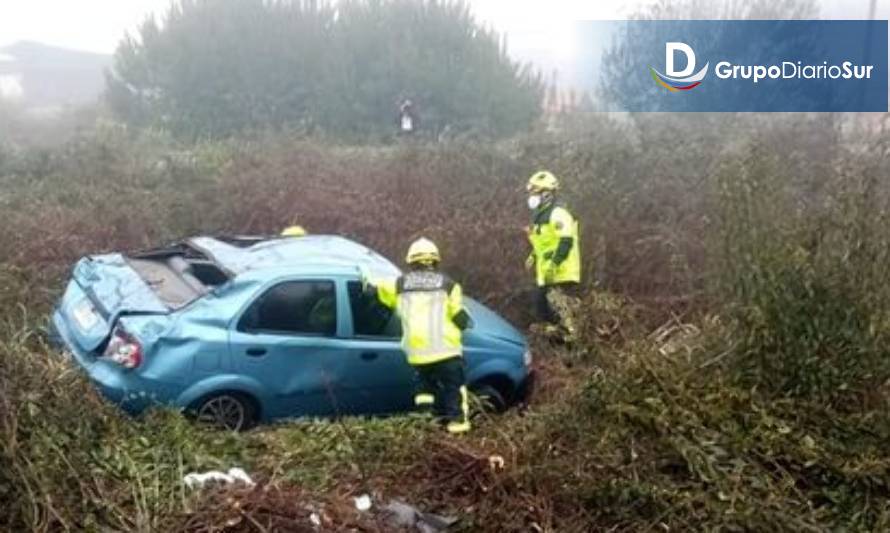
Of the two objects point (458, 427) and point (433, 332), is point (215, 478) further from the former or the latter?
point (433, 332)

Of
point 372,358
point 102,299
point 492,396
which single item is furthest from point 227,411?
point 492,396

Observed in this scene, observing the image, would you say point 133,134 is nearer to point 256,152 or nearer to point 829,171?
point 256,152

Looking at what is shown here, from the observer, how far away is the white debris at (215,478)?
470 centimetres

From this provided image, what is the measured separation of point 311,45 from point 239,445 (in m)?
20.9

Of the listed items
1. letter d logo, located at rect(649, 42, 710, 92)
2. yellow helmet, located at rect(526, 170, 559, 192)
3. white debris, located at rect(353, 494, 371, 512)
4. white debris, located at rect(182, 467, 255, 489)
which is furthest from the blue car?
letter d logo, located at rect(649, 42, 710, 92)

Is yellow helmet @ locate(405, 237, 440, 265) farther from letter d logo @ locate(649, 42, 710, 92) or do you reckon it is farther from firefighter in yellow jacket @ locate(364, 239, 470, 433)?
letter d logo @ locate(649, 42, 710, 92)

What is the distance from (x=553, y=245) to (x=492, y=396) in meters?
1.85

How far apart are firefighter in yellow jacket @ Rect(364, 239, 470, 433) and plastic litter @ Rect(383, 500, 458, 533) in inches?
44.6

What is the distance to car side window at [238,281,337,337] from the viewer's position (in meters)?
6.05

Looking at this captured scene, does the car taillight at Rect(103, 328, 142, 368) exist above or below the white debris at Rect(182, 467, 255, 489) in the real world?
above

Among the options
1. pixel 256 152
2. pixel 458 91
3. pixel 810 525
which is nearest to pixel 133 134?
pixel 256 152

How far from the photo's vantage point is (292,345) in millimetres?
6086

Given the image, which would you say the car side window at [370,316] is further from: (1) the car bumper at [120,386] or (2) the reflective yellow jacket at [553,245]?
(2) the reflective yellow jacket at [553,245]

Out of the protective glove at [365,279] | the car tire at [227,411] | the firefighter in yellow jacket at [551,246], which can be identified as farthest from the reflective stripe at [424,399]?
the firefighter in yellow jacket at [551,246]
